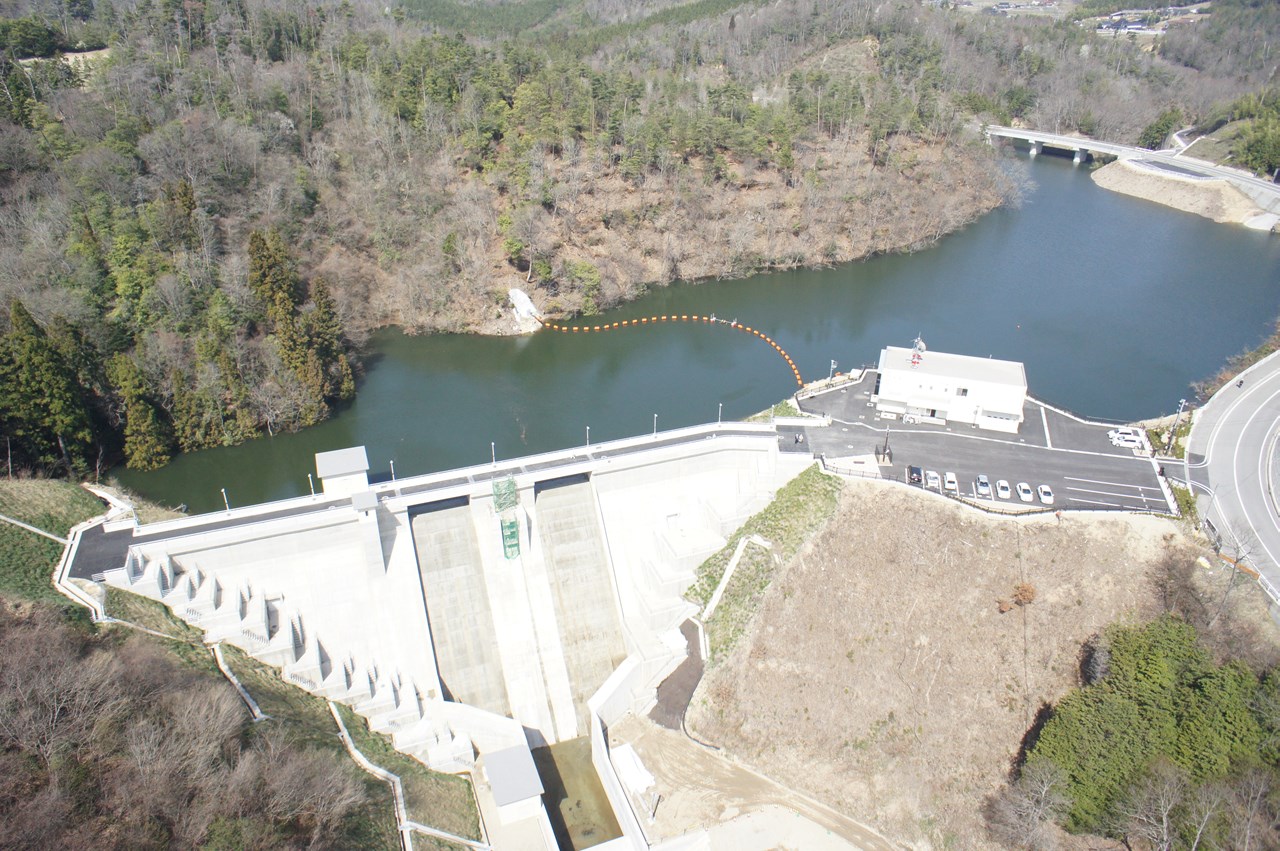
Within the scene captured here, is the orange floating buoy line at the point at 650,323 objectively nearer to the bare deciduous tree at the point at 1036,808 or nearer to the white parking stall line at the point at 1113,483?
the white parking stall line at the point at 1113,483

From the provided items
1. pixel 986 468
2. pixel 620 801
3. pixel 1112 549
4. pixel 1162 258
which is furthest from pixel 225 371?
pixel 1162 258

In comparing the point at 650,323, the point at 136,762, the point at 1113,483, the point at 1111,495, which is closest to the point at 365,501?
the point at 136,762

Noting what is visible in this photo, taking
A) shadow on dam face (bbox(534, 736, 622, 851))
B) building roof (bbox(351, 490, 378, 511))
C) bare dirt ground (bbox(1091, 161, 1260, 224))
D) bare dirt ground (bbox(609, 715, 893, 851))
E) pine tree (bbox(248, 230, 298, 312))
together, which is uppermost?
pine tree (bbox(248, 230, 298, 312))

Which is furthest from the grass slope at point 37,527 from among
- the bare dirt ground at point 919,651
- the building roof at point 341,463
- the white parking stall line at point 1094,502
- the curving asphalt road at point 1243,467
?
the curving asphalt road at point 1243,467

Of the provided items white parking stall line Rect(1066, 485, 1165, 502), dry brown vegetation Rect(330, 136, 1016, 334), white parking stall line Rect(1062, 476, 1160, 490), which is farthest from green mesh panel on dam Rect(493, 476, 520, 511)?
dry brown vegetation Rect(330, 136, 1016, 334)

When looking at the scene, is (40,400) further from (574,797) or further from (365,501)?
(574,797)

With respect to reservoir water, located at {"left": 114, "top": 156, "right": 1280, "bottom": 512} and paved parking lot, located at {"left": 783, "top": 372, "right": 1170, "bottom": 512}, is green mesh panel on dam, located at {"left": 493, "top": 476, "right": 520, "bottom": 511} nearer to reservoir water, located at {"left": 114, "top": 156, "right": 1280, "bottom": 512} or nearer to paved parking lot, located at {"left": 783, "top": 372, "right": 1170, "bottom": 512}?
reservoir water, located at {"left": 114, "top": 156, "right": 1280, "bottom": 512}
